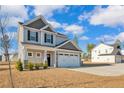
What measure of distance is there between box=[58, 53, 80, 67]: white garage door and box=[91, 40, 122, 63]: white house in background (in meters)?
26.0

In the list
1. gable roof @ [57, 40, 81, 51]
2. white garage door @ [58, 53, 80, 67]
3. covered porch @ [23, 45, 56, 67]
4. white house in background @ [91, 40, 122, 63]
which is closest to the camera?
covered porch @ [23, 45, 56, 67]

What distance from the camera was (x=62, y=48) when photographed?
27422 millimetres

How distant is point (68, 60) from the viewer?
28.7 metres

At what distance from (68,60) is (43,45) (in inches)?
214

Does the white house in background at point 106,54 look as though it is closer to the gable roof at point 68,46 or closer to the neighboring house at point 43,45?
the gable roof at point 68,46

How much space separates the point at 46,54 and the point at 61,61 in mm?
2943

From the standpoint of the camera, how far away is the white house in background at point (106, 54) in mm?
54125

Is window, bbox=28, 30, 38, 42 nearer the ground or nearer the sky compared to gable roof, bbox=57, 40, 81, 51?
nearer the sky

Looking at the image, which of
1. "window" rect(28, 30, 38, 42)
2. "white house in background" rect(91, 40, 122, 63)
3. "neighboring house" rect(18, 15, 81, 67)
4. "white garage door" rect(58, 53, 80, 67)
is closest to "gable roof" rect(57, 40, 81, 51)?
"neighboring house" rect(18, 15, 81, 67)

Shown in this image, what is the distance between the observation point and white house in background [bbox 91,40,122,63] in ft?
178

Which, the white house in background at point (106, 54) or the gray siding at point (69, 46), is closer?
the gray siding at point (69, 46)

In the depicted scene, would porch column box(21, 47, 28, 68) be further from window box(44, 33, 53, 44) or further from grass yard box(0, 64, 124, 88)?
grass yard box(0, 64, 124, 88)

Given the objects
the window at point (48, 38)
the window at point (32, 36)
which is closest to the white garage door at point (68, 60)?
the window at point (48, 38)
